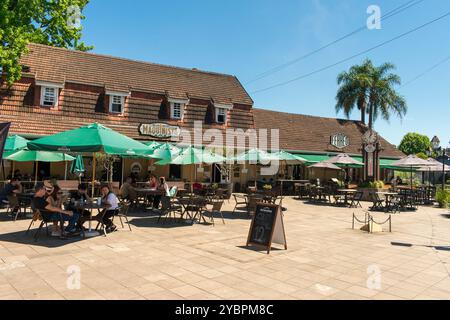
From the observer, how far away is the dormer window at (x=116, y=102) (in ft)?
66.5

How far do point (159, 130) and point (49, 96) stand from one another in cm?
601

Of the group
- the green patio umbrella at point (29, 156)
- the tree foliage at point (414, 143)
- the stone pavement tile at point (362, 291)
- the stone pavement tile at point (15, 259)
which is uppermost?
the tree foliage at point (414, 143)

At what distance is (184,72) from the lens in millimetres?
24641

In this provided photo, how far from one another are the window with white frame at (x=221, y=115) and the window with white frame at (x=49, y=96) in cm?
965

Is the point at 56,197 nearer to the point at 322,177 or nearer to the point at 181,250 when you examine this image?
the point at 181,250

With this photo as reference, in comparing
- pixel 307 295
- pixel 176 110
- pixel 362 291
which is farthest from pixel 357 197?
pixel 307 295

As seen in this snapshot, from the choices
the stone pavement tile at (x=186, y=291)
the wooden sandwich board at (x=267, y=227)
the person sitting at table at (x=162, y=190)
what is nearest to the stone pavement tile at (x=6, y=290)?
the stone pavement tile at (x=186, y=291)

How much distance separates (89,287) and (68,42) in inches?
948

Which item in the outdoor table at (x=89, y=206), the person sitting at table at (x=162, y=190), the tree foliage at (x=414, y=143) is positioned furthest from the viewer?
the tree foliage at (x=414, y=143)

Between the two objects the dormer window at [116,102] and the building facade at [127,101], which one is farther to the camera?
the dormer window at [116,102]

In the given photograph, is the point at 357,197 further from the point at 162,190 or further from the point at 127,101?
the point at 127,101

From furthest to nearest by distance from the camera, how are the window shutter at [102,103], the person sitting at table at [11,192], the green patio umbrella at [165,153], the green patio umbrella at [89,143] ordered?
the window shutter at [102,103], the green patio umbrella at [165,153], the person sitting at table at [11,192], the green patio umbrella at [89,143]

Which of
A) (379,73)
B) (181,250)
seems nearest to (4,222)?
(181,250)

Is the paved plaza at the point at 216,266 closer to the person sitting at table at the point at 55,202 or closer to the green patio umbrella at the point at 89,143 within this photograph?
the person sitting at table at the point at 55,202
